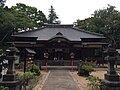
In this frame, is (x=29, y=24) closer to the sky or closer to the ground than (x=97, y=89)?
closer to the sky

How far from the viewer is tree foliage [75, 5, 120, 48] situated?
43.7 m

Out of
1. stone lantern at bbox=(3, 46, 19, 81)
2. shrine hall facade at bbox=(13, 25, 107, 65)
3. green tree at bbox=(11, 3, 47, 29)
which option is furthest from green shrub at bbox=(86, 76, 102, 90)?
green tree at bbox=(11, 3, 47, 29)

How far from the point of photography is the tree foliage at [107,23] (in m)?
43.7

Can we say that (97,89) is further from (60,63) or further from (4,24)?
(4,24)

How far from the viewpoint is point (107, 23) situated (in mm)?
44719

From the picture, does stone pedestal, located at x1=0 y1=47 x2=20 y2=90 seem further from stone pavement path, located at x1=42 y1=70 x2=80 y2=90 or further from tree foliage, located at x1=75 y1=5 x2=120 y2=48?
tree foliage, located at x1=75 y1=5 x2=120 y2=48

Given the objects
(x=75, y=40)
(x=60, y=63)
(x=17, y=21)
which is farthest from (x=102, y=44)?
(x=17, y=21)

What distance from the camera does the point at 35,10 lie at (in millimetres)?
56844

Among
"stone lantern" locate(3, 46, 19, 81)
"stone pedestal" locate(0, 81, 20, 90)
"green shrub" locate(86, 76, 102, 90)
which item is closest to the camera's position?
"stone pedestal" locate(0, 81, 20, 90)

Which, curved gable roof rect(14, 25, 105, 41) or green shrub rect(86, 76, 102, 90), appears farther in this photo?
curved gable roof rect(14, 25, 105, 41)

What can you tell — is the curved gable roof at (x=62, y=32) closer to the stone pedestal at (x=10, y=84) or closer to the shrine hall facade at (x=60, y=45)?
the shrine hall facade at (x=60, y=45)

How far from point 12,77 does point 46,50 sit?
2258cm

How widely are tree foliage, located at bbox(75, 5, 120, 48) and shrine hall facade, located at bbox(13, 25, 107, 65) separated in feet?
27.7

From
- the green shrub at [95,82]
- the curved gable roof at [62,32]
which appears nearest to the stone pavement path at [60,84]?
the green shrub at [95,82]
